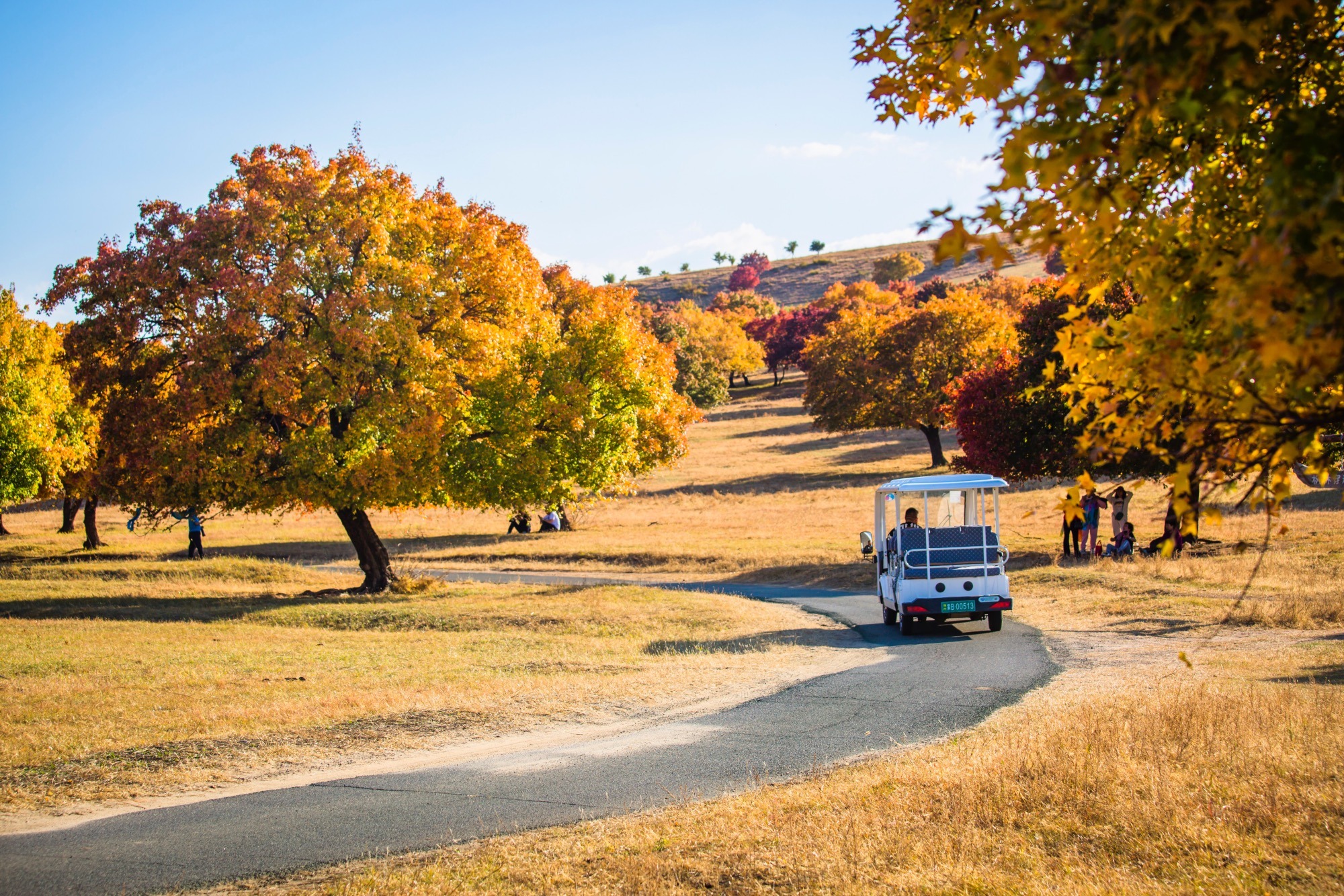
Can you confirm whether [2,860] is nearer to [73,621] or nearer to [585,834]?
[585,834]

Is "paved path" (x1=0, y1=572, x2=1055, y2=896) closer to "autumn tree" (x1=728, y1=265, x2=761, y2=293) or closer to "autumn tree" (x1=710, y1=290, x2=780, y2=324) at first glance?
"autumn tree" (x1=710, y1=290, x2=780, y2=324)

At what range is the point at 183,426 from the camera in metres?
22.5

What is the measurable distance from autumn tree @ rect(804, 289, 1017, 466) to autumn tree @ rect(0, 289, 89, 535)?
36.1 m

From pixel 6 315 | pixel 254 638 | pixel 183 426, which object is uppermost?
pixel 6 315

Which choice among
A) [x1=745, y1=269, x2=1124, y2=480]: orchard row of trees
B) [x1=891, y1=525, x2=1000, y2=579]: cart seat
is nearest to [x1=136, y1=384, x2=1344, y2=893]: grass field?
[x1=891, y1=525, x2=1000, y2=579]: cart seat

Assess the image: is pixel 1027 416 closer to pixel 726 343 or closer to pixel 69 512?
pixel 69 512

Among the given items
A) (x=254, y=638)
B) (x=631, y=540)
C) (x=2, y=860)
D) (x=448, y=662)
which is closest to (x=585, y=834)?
(x=2, y=860)

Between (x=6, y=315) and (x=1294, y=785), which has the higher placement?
(x=6, y=315)

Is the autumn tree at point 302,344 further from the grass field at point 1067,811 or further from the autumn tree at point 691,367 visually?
the autumn tree at point 691,367

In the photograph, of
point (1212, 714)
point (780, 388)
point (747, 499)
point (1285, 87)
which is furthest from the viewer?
point (780, 388)

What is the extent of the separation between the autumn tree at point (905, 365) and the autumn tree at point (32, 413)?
119ft

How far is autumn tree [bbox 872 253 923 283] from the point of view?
475ft

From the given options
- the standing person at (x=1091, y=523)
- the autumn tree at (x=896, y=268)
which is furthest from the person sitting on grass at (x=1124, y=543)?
the autumn tree at (x=896, y=268)

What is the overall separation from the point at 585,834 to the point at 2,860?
386cm
